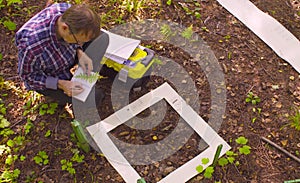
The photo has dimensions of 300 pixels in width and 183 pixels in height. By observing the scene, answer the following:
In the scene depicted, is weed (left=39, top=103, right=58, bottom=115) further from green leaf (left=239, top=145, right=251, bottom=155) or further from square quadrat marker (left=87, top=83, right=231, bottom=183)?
green leaf (left=239, top=145, right=251, bottom=155)

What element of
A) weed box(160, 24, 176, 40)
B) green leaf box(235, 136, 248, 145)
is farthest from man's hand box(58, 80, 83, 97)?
green leaf box(235, 136, 248, 145)

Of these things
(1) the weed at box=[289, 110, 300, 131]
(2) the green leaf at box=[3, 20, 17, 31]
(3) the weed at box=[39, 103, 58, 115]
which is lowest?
(3) the weed at box=[39, 103, 58, 115]

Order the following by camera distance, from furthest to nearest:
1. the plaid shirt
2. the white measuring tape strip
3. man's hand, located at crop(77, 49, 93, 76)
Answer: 1. the white measuring tape strip
2. man's hand, located at crop(77, 49, 93, 76)
3. the plaid shirt

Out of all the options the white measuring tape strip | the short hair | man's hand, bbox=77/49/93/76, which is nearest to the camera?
the short hair

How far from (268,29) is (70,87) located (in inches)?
54.1

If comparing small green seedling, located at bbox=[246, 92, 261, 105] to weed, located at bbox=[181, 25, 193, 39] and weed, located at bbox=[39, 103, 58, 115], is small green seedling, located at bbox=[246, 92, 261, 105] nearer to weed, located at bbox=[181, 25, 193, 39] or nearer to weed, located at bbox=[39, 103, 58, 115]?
weed, located at bbox=[181, 25, 193, 39]

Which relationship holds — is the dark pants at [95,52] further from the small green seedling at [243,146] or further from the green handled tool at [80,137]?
the small green seedling at [243,146]

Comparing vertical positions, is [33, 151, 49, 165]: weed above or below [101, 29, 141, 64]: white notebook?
below

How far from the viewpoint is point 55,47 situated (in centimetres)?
186

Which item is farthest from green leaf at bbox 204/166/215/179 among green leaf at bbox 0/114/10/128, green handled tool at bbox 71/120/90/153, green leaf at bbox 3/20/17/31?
green leaf at bbox 3/20/17/31

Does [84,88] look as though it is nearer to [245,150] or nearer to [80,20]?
[80,20]

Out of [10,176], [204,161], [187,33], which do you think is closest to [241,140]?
→ [204,161]

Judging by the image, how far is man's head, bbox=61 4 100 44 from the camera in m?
1.68

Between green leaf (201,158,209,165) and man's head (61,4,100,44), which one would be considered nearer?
man's head (61,4,100,44)
